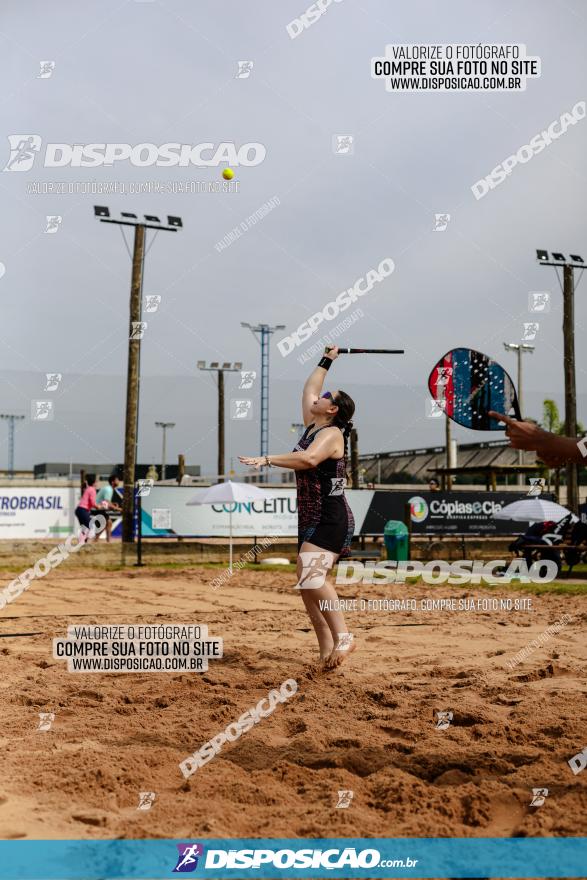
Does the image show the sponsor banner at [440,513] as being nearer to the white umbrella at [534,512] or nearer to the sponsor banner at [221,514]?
the sponsor banner at [221,514]

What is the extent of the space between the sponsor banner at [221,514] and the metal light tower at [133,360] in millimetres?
2084

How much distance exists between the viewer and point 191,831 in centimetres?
325

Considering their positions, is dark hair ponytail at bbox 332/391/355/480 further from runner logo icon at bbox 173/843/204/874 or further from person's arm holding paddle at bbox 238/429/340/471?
runner logo icon at bbox 173/843/204/874

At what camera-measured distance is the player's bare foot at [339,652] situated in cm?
638

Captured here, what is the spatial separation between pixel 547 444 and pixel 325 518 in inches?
115

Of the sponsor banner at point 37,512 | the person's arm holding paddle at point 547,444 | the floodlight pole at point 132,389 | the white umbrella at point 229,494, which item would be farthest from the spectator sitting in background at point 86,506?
the person's arm holding paddle at point 547,444

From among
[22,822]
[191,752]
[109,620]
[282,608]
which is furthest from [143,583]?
[22,822]

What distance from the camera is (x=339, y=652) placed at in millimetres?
6375

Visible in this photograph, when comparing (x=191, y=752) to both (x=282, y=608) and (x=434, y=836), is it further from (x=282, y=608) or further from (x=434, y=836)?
(x=282, y=608)

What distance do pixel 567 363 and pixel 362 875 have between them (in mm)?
23722

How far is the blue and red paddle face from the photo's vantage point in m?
4.93

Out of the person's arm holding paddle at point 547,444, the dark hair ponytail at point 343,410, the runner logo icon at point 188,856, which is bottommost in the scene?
the runner logo icon at point 188,856

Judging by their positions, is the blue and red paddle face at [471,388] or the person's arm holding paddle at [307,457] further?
the person's arm holding paddle at [307,457]

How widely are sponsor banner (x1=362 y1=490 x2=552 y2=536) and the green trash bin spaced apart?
1.79 m
